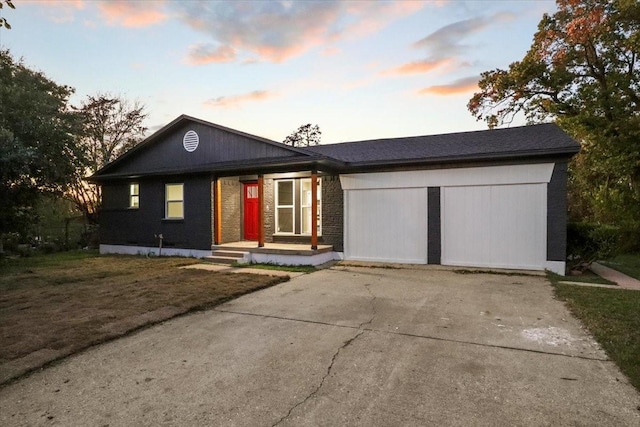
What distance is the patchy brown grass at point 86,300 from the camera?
4004mm

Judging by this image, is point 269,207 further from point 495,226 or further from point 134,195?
point 495,226

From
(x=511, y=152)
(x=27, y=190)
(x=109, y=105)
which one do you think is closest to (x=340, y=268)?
(x=511, y=152)

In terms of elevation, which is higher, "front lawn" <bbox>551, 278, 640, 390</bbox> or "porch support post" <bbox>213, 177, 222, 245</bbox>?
"porch support post" <bbox>213, 177, 222, 245</bbox>

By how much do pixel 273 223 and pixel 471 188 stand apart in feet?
20.9

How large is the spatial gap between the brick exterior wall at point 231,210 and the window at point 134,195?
3798mm

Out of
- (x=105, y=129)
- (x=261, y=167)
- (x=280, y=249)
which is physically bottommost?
(x=280, y=249)

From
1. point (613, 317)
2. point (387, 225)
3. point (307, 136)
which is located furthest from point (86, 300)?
point (307, 136)

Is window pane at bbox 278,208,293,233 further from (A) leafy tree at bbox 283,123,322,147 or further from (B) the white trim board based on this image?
(A) leafy tree at bbox 283,123,322,147

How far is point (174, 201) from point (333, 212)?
5808mm

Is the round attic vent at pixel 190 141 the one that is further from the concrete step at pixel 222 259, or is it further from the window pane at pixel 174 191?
the concrete step at pixel 222 259

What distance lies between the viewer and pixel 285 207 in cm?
1196

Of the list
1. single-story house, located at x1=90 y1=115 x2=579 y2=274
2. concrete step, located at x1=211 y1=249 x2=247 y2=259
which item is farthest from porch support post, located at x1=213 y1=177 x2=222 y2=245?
concrete step, located at x1=211 y1=249 x2=247 y2=259

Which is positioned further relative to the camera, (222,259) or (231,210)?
(231,210)

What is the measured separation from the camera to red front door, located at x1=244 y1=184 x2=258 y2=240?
41.0 feet
